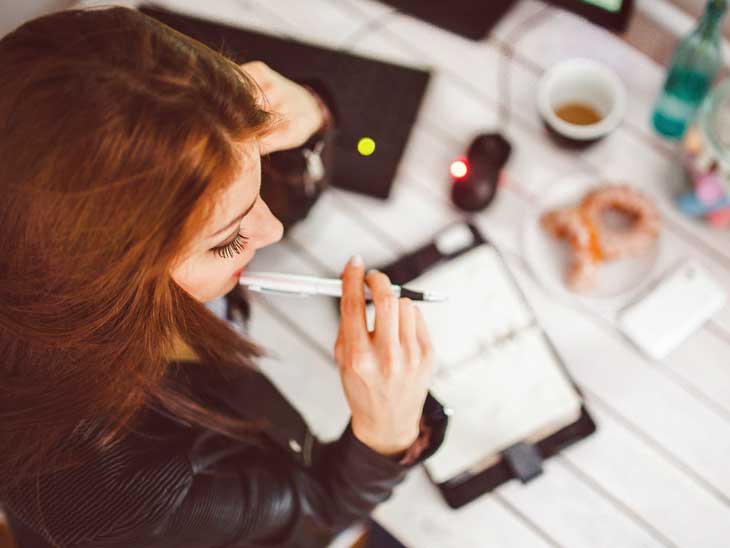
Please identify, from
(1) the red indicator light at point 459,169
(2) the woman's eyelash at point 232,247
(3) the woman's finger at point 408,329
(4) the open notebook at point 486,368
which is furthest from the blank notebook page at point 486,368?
(2) the woman's eyelash at point 232,247

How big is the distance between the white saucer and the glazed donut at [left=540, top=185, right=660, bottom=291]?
0.01 meters

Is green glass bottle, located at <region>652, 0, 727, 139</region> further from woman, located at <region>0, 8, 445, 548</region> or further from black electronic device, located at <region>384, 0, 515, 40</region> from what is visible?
woman, located at <region>0, 8, 445, 548</region>

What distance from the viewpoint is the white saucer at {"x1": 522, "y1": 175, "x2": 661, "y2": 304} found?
3.12 feet

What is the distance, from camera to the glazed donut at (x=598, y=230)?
3.02ft

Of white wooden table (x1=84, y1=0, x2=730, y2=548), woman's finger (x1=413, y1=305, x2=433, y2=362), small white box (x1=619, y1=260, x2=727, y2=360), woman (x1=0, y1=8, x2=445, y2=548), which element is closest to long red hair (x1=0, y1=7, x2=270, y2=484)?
woman (x1=0, y1=8, x2=445, y2=548)

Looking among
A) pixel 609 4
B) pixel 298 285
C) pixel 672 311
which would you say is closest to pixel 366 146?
pixel 298 285

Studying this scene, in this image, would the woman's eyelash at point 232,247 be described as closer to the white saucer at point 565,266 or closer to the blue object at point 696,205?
the white saucer at point 565,266

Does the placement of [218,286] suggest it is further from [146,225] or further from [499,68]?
[499,68]

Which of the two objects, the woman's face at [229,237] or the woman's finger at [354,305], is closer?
the woman's face at [229,237]

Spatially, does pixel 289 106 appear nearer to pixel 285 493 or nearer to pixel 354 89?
pixel 354 89

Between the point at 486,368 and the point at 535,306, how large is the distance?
0.38 ft

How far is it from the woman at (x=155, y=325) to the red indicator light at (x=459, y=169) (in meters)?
0.21

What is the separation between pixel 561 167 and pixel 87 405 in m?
0.71

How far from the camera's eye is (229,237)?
623mm
